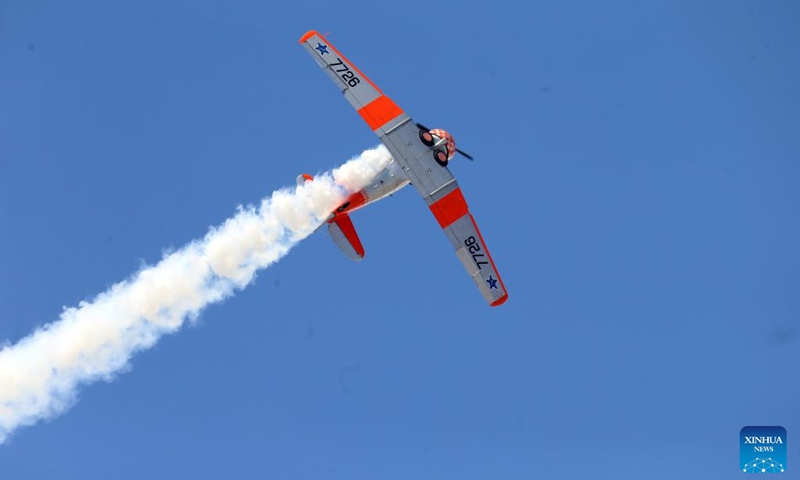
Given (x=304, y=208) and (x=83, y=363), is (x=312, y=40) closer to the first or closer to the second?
(x=304, y=208)

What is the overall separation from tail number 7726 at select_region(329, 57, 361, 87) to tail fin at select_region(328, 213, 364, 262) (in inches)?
244

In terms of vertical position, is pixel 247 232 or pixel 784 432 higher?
pixel 247 232

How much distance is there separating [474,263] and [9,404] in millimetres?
22021

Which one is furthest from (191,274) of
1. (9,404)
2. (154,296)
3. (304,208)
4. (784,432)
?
(784,432)

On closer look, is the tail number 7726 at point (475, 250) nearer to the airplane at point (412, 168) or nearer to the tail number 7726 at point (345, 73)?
the airplane at point (412, 168)

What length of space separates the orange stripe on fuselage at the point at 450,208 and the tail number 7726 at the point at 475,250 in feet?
4.14

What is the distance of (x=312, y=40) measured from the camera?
61.5m

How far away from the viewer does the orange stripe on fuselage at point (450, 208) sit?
6138cm

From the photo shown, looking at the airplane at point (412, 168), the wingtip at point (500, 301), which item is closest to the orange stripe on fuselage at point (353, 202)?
the airplane at point (412, 168)

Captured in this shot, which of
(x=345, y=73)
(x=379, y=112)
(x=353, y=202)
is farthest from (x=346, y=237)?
(x=345, y=73)

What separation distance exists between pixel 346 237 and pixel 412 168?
5.08 metres

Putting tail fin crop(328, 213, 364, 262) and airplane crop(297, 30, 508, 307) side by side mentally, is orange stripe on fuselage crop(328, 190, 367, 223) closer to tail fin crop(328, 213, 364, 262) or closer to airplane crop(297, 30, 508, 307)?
airplane crop(297, 30, 508, 307)

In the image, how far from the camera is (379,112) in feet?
199

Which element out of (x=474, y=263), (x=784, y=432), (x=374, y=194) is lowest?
(x=784, y=432)
